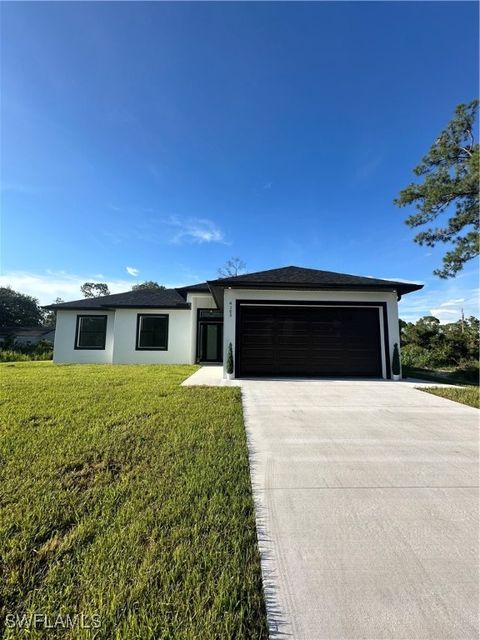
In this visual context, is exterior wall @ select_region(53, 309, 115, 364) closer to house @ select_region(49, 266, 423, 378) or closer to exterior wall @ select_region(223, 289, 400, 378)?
house @ select_region(49, 266, 423, 378)

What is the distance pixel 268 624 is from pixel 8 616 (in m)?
1.29

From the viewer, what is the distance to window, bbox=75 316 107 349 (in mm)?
14234

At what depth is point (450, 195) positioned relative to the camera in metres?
12.1

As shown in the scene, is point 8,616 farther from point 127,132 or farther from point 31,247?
point 31,247

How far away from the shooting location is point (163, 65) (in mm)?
8047

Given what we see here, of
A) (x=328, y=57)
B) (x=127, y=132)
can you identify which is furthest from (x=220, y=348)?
(x=328, y=57)

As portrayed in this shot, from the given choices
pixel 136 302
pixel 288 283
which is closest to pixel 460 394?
pixel 288 283

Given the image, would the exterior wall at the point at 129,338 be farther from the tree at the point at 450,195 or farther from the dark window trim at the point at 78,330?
the tree at the point at 450,195

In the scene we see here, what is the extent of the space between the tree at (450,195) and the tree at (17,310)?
53157 mm

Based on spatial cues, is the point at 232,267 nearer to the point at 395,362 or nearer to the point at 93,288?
the point at 395,362

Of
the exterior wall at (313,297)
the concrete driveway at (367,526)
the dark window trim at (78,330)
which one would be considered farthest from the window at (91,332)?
the concrete driveway at (367,526)

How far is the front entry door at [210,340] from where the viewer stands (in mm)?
13945

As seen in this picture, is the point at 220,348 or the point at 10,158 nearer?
the point at 10,158

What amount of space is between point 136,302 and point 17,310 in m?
46.2
